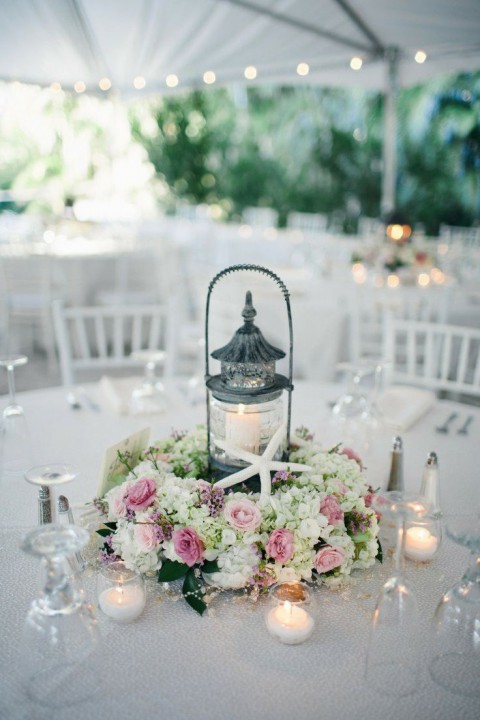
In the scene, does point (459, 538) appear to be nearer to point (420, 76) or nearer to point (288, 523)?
point (288, 523)

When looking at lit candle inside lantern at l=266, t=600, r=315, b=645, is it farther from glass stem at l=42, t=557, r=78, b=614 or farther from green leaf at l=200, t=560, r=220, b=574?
glass stem at l=42, t=557, r=78, b=614

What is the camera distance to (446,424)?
2191mm

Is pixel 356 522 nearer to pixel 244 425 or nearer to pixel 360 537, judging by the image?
pixel 360 537

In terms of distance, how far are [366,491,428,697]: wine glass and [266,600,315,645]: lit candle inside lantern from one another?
0.12m

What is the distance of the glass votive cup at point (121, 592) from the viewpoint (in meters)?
1.20

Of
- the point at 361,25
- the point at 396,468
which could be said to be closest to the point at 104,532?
the point at 396,468

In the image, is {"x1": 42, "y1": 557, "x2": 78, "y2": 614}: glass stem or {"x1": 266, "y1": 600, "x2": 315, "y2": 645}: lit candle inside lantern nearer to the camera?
{"x1": 42, "y1": 557, "x2": 78, "y2": 614}: glass stem

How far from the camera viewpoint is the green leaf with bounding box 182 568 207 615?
1.24 metres

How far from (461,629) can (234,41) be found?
20.5 ft

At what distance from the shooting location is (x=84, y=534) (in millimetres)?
1017

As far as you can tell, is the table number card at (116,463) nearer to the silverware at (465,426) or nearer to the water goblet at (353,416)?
the water goblet at (353,416)

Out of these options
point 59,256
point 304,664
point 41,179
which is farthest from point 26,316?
point 41,179

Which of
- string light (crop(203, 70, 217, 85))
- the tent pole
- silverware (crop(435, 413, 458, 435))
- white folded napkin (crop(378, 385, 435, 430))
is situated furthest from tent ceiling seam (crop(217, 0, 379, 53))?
silverware (crop(435, 413, 458, 435))

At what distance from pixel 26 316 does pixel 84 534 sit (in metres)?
5.15
